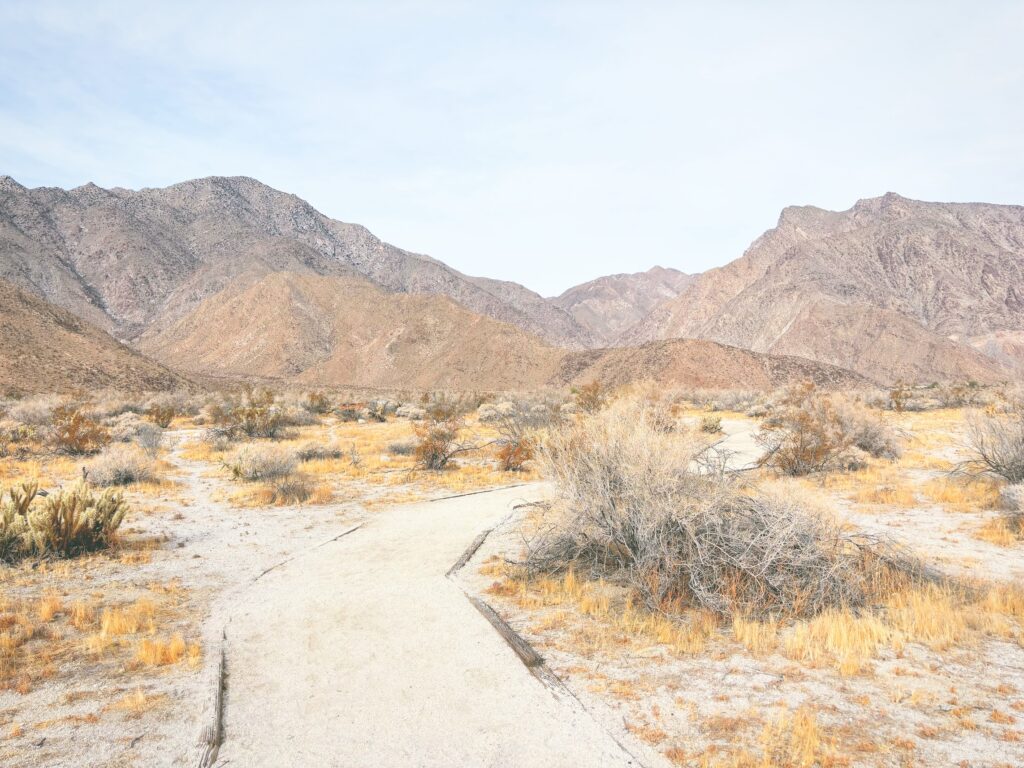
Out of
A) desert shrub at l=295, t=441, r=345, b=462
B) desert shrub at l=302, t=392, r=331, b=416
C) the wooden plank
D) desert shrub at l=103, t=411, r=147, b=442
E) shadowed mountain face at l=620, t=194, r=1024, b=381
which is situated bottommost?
the wooden plank

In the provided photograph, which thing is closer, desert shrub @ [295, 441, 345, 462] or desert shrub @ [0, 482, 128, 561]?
desert shrub @ [0, 482, 128, 561]

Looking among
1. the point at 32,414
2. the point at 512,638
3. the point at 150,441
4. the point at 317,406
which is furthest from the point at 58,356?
the point at 512,638

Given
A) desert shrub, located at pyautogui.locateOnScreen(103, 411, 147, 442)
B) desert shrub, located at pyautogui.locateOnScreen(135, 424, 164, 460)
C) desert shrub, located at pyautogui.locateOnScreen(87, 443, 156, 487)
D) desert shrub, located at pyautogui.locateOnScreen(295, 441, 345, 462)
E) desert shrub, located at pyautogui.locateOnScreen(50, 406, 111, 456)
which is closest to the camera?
desert shrub, located at pyautogui.locateOnScreen(87, 443, 156, 487)

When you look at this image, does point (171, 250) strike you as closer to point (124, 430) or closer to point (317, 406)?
point (317, 406)

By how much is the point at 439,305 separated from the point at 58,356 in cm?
5813

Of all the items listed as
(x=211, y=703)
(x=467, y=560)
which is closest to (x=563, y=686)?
(x=211, y=703)

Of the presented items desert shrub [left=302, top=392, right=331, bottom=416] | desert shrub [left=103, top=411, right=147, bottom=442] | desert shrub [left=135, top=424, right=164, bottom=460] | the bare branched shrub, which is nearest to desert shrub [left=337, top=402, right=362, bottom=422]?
desert shrub [left=302, top=392, right=331, bottom=416]

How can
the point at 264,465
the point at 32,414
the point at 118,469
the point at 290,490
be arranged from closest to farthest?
the point at 290,490, the point at 118,469, the point at 264,465, the point at 32,414

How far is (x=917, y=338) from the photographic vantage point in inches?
3634

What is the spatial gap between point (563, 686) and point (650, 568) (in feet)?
7.26

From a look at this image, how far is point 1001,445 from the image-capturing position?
10.5 meters

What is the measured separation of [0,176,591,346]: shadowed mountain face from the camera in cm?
12056

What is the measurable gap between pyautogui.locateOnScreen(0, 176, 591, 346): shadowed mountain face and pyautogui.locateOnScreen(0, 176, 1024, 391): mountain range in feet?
1.62

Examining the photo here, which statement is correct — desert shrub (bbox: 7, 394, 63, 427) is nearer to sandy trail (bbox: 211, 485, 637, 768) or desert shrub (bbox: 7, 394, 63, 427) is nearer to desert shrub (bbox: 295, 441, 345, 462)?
desert shrub (bbox: 295, 441, 345, 462)
